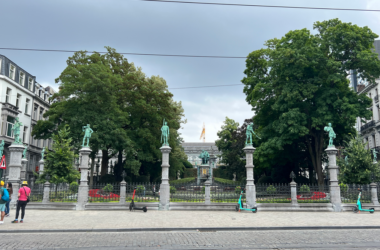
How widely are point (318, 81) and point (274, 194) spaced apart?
13380 millimetres

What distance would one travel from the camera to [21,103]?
39969 mm

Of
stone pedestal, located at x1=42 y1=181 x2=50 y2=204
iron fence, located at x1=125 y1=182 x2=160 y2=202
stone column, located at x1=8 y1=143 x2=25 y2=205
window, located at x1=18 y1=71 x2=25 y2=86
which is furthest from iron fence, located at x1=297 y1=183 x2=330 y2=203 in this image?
window, located at x1=18 y1=71 x2=25 y2=86

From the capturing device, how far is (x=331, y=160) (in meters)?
19.2

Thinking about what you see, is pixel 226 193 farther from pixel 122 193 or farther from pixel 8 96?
pixel 8 96

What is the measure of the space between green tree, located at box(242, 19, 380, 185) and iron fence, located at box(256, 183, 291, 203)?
8519 millimetres

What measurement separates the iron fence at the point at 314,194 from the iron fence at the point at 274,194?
39.9 inches

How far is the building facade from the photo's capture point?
3519cm

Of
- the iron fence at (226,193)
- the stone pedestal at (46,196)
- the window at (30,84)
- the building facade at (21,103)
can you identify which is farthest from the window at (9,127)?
the iron fence at (226,193)

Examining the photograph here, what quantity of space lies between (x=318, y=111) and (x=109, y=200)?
1988 centimetres

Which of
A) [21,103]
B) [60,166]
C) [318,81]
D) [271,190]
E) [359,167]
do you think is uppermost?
[21,103]

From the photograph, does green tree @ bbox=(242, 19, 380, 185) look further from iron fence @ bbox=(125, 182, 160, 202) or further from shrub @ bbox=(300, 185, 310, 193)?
iron fence @ bbox=(125, 182, 160, 202)

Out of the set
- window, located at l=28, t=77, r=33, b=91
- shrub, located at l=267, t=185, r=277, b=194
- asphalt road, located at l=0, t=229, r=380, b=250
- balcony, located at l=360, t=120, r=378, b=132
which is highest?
window, located at l=28, t=77, r=33, b=91

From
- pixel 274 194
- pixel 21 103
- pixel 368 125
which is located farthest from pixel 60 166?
pixel 368 125

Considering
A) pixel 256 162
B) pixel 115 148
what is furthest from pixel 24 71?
pixel 256 162
